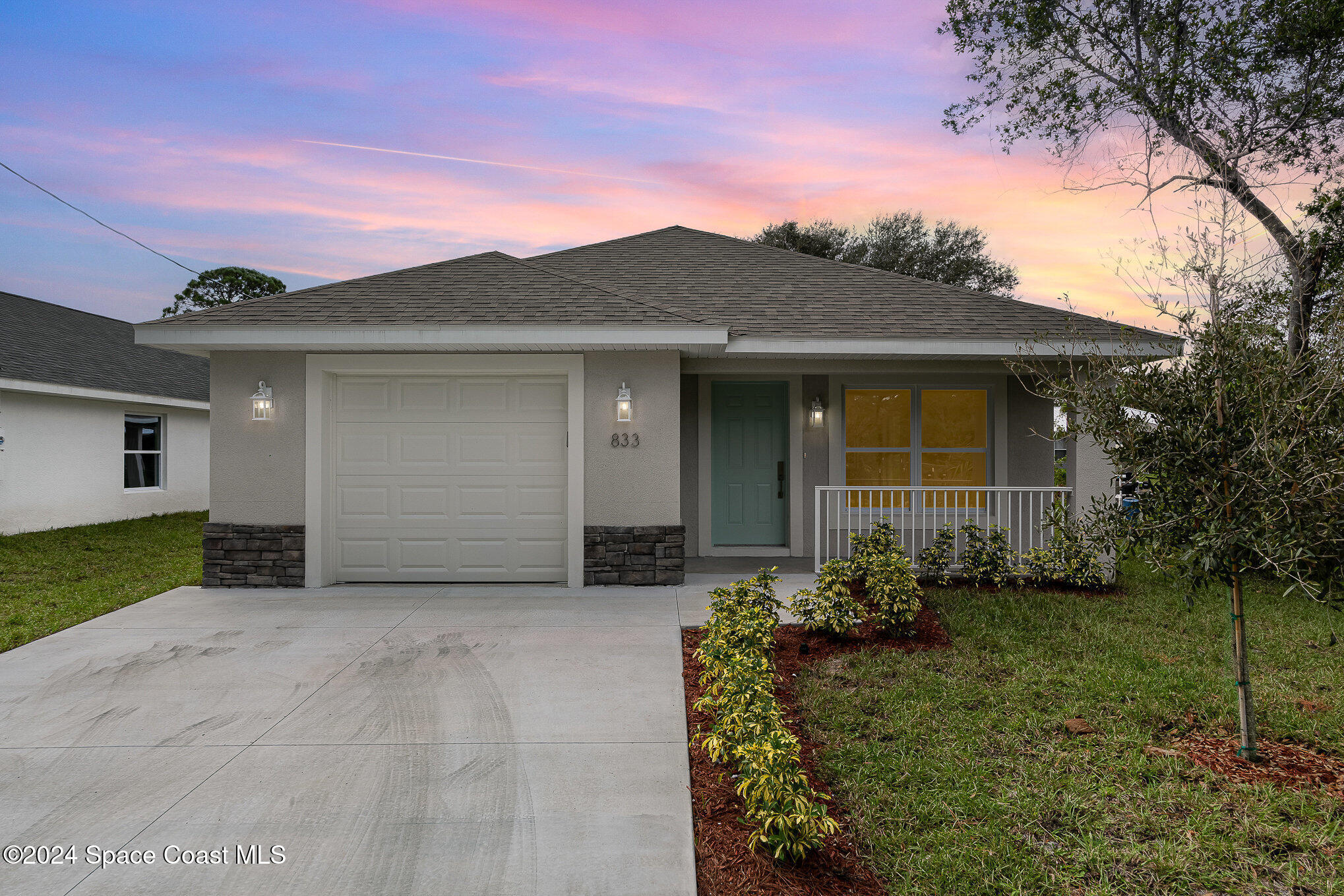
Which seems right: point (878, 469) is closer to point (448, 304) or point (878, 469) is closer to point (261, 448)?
point (448, 304)

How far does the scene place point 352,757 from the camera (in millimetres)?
3334

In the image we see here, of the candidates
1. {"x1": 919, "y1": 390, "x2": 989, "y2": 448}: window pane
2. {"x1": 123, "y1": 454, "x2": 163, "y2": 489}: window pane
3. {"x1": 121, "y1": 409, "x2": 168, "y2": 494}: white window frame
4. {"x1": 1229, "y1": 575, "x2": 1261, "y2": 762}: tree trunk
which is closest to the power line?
{"x1": 121, "y1": 409, "x2": 168, "y2": 494}: white window frame

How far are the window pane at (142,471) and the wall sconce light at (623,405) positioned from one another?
1195 cm

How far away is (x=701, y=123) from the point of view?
11.8m

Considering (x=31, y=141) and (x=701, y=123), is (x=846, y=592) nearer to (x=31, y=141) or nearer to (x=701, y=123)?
(x=701, y=123)

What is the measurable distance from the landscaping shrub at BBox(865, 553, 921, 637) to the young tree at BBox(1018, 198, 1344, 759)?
177 cm

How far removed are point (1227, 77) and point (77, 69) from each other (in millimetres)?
17449

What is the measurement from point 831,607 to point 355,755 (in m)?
3.33

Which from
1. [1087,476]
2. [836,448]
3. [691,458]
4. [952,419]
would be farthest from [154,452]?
[1087,476]

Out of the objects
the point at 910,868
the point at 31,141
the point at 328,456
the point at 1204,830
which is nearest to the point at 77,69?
the point at 31,141

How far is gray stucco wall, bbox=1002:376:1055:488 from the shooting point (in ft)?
27.7

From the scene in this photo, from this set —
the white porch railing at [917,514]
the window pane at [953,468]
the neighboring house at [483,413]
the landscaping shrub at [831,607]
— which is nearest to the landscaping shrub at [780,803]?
the landscaping shrub at [831,607]

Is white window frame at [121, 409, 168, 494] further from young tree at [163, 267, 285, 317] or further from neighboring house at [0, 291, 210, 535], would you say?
young tree at [163, 267, 285, 317]

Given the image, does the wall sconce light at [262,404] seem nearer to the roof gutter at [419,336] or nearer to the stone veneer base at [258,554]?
the roof gutter at [419,336]
